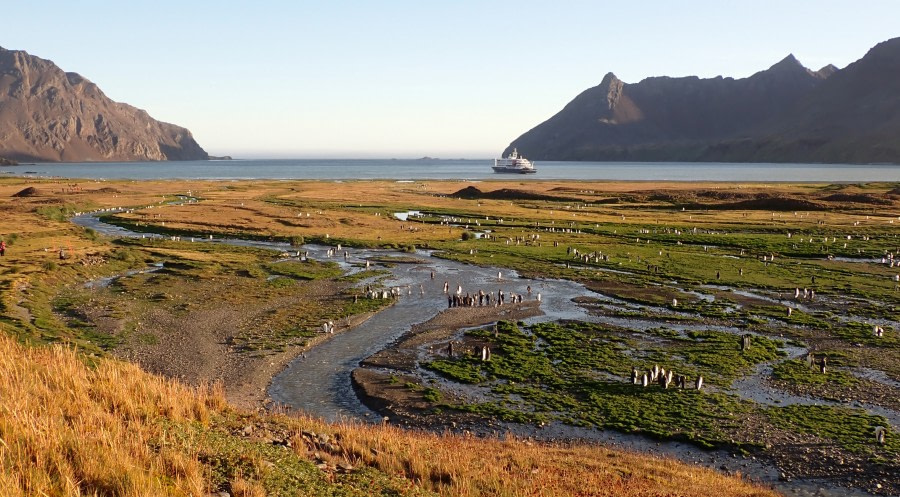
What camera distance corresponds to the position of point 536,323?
124 ft

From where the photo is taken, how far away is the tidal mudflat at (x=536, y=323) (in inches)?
936

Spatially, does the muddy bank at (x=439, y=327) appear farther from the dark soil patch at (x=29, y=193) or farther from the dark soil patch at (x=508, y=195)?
the dark soil patch at (x=29, y=193)

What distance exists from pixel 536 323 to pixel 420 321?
741 cm

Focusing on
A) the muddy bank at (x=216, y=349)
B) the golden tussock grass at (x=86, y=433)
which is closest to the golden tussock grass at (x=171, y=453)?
the golden tussock grass at (x=86, y=433)

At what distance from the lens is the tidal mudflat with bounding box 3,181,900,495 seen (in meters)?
23.8

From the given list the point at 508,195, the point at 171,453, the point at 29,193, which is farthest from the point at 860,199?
the point at 29,193

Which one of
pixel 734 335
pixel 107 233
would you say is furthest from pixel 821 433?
pixel 107 233

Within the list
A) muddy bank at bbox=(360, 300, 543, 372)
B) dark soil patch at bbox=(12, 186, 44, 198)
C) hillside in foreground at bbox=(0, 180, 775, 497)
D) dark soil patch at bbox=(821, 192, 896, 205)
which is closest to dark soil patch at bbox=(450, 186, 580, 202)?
dark soil patch at bbox=(821, 192, 896, 205)

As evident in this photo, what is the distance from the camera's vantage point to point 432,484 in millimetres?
13477

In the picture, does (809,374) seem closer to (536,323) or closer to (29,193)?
(536,323)

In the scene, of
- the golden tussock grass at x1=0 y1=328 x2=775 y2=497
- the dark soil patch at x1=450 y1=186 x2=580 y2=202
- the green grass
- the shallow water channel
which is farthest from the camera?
the dark soil patch at x1=450 y1=186 x2=580 y2=202

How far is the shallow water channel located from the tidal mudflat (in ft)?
0.62

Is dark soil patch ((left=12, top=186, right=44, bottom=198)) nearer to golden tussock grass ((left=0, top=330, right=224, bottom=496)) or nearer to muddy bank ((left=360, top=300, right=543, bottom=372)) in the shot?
muddy bank ((left=360, top=300, right=543, bottom=372))

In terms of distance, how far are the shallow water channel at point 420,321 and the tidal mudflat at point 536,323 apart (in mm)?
189
